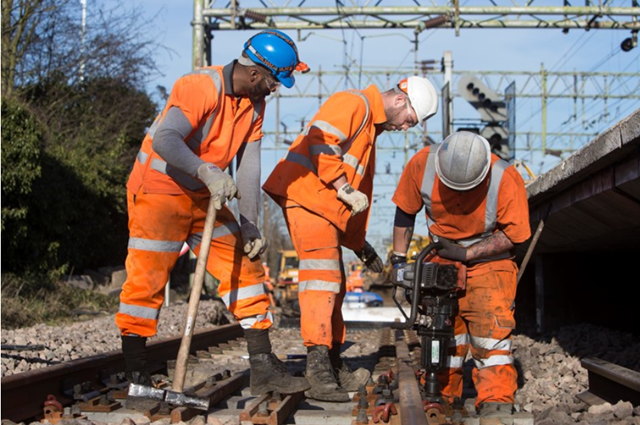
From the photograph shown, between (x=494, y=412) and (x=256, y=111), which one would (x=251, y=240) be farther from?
(x=494, y=412)

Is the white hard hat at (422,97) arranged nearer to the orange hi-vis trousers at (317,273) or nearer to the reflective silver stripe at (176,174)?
the orange hi-vis trousers at (317,273)

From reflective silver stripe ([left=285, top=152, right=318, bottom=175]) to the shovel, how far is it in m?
1.06

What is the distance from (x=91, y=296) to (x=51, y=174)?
3.07m

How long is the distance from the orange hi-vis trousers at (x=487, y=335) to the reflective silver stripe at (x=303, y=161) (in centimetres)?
120

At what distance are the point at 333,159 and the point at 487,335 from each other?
1409 mm

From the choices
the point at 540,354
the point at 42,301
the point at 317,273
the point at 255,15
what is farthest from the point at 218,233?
the point at 255,15

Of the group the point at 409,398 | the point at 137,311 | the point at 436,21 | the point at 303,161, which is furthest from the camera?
the point at 436,21

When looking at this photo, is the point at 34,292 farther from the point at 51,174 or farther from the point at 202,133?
the point at 202,133

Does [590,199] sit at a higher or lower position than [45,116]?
lower

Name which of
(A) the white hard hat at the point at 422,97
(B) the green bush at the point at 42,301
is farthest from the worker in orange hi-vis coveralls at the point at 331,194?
(B) the green bush at the point at 42,301

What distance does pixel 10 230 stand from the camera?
1489 cm

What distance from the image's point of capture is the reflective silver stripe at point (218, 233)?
15.3ft

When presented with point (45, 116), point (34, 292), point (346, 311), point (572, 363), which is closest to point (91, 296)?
point (34, 292)

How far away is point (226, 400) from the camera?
179 inches
